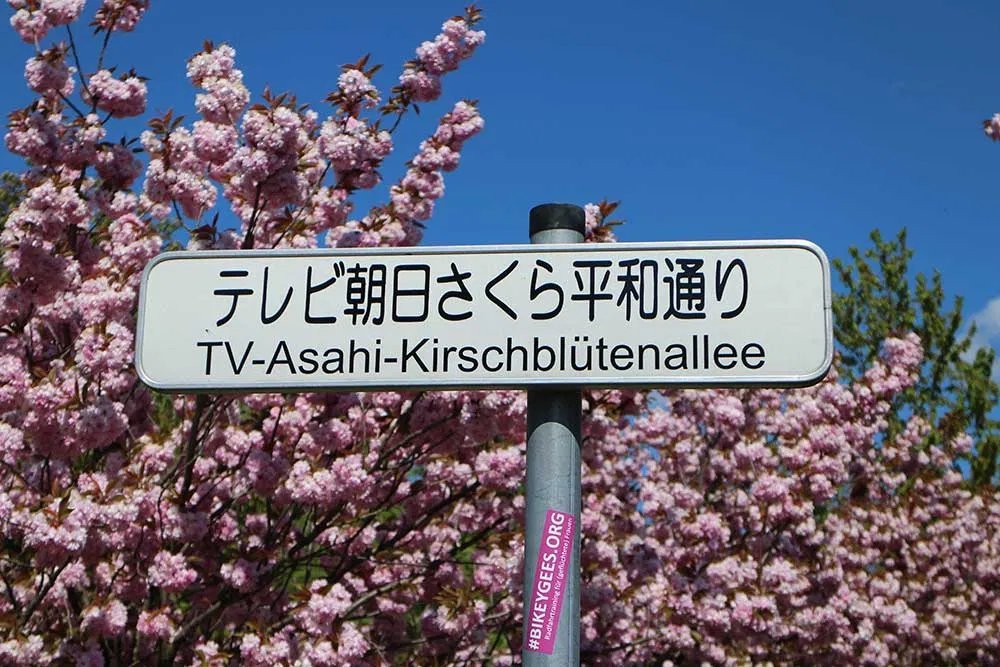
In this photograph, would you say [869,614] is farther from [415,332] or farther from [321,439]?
[415,332]

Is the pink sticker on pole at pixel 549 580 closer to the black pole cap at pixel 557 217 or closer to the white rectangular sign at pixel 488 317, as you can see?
the white rectangular sign at pixel 488 317

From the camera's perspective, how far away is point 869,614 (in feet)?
36.2

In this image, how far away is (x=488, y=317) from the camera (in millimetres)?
2033

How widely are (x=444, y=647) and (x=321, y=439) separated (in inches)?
101

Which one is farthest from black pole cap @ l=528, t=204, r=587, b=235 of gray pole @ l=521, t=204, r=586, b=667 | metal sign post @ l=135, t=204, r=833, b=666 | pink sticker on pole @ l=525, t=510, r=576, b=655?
pink sticker on pole @ l=525, t=510, r=576, b=655

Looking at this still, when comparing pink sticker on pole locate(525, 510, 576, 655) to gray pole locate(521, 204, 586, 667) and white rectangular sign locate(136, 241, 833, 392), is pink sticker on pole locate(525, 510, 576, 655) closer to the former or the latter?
gray pole locate(521, 204, 586, 667)

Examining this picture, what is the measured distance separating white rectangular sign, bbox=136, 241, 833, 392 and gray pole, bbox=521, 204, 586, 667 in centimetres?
5

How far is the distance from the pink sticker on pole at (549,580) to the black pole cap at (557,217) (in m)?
0.60

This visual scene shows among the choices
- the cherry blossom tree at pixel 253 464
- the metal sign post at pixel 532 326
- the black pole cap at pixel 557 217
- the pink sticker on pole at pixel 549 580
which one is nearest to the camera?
the pink sticker on pole at pixel 549 580

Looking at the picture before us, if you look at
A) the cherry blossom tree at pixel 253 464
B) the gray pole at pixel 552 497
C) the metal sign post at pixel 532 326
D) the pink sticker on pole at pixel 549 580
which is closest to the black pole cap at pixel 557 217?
the metal sign post at pixel 532 326

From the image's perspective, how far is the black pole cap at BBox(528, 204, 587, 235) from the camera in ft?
6.91

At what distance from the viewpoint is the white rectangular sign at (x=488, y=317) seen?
1964mm

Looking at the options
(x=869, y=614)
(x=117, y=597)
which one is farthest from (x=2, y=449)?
(x=869, y=614)

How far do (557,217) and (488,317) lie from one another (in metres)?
0.26
